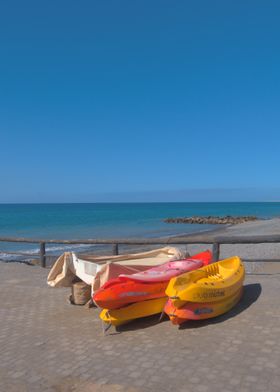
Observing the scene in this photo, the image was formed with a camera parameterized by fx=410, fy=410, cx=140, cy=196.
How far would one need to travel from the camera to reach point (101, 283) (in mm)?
6152

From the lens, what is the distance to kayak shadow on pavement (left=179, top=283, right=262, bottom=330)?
18.4 ft

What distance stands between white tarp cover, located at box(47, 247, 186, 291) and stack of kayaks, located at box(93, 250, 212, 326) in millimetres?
454

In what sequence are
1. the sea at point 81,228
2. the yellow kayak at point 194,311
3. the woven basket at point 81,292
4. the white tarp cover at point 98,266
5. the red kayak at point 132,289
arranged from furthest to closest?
1. the sea at point 81,228
2. the woven basket at point 81,292
3. the white tarp cover at point 98,266
4. the red kayak at point 132,289
5. the yellow kayak at point 194,311

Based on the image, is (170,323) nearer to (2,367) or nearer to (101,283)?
(101,283)

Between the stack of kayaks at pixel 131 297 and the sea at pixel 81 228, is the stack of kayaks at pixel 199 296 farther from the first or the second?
the sea at pixel 81 228

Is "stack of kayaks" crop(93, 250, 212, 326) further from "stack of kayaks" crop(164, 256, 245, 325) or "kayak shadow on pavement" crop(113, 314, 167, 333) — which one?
"stack of kayaks" crop(164, 256, 245, 325)

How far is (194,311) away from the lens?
17.9 ft

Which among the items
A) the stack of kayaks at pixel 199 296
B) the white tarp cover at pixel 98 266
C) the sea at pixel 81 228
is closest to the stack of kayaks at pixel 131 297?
the stack of kayaks at pixel 199 296

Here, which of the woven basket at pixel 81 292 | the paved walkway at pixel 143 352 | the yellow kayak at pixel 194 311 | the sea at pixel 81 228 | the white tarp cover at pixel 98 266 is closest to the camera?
the paved walkway at pixel 143 352

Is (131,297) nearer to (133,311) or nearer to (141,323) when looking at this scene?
(133,311)

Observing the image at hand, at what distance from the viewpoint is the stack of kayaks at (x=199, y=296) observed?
213 inches

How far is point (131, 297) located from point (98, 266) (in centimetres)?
102

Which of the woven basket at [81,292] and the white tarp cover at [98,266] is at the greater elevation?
the white tarp cover at [98,266]

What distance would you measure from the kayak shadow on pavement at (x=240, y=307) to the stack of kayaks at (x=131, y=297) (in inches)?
21.9
